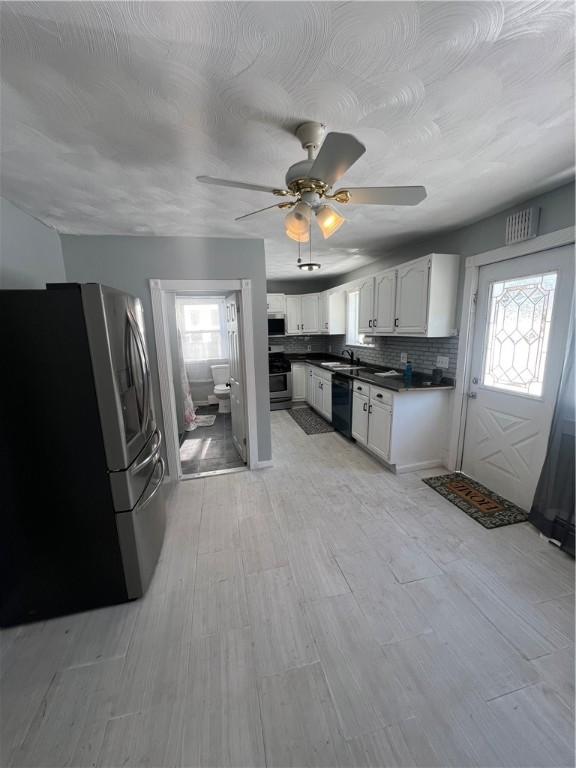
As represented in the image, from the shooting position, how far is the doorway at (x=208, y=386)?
11.2 ft

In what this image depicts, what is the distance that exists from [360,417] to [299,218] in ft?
8.50

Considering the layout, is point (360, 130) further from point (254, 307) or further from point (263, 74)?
point (254, 307)

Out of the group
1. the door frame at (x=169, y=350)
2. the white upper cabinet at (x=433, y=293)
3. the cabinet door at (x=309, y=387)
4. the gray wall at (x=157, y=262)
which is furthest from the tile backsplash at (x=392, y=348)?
the door frame at (x=169, y=350)

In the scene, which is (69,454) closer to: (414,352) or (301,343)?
(414,352)

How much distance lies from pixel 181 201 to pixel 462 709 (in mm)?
3113

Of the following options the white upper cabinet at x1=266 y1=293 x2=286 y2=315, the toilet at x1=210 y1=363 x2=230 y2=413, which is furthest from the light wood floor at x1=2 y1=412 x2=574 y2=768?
the white upper cabinet at x1=266 y1=293 x2=286 y2=315

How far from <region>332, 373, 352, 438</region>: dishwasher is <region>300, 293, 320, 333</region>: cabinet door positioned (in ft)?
5.74

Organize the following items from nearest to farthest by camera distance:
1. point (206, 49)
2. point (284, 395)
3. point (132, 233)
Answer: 1. point (206, 49)
2. point (132, 233)
3. point (284, 395)

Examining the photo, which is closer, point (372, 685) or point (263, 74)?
point (263, 74)

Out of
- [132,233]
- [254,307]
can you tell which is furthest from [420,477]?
[132,233]

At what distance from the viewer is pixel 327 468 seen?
3.27 metres

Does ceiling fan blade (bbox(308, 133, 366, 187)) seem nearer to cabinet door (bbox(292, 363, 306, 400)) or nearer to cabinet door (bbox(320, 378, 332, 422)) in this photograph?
cabinet door (bbox(320, 378, 332, 422))

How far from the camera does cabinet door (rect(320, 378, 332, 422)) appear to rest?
A: 4480 millimetres

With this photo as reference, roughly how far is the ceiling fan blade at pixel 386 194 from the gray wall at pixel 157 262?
5.66 feet
